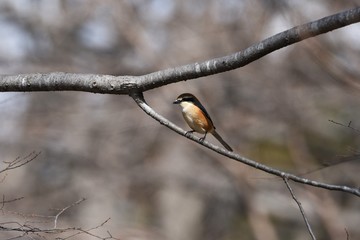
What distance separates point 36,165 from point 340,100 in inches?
205

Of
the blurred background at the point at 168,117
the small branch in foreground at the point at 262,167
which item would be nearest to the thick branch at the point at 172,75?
the small branch in foreground at the point at 262,167

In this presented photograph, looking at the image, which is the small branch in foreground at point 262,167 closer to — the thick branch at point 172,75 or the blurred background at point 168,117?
the thick branch at point 172,75

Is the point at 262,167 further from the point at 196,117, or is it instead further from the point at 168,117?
the point at 168,117

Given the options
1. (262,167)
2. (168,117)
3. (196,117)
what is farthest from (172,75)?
(168,117)

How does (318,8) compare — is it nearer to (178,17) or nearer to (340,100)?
(340,100)

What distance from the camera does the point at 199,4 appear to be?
10.0 meters

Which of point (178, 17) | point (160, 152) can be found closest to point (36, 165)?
point (160, 152)

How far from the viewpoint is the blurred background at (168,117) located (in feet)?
29.8

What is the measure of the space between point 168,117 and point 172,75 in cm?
665

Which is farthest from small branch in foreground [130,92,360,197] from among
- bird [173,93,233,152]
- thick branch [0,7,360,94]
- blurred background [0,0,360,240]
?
blurred background [0,0,360,240]

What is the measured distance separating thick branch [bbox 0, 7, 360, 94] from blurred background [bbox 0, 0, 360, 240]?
17.7 ft

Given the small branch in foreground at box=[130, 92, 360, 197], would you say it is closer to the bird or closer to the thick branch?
the thick branch

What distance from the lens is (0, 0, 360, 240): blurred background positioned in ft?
29.8

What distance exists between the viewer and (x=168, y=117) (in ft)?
31.3
